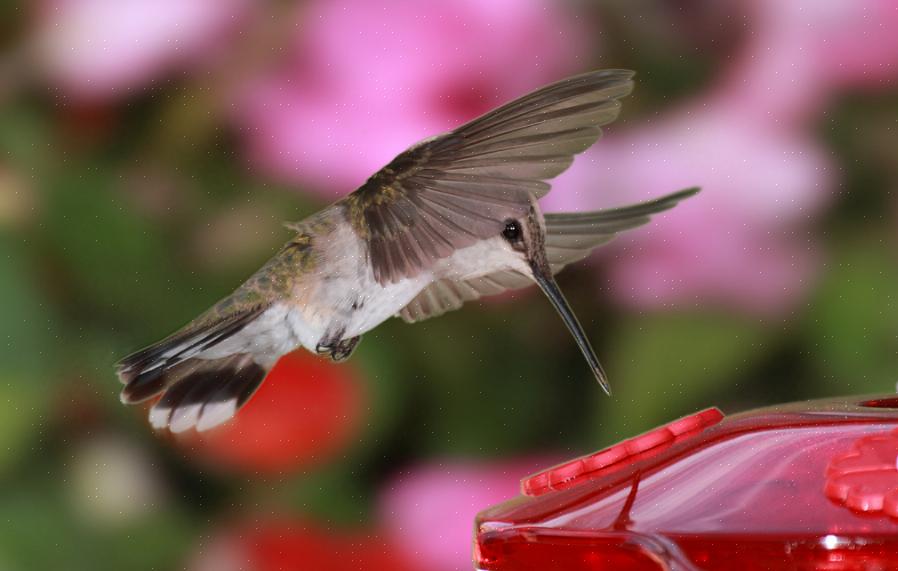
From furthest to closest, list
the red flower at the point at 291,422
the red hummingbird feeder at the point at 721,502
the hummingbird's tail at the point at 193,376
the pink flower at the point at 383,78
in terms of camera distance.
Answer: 1. the red flower at the point at 291,422
2. the pink flower at the point at 383,78
3. the hummingbird's tail at the point at 193,376
4. the red hummingbird feeder at the point at 721,502

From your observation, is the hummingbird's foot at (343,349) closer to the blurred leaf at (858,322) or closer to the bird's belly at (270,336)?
the bird's belly at (270,336)

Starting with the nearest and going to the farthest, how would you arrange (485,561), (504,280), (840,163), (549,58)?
(485,561), (504,280), (549,58), (840,163)

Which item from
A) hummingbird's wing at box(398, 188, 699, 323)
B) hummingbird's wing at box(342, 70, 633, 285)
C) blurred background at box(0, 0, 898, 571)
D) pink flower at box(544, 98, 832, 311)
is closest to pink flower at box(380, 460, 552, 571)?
blurred background at box(0, 0, 898, 571)

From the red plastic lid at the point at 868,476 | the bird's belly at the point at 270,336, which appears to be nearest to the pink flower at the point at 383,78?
the bird's belly at the point at 270,336

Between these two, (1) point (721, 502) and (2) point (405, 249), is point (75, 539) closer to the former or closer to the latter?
(2) point (405, 249)

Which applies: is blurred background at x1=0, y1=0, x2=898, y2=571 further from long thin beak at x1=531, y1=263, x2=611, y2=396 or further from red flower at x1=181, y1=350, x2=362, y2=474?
long thin beak at x1=531, y1=263, x2=611, y2=396

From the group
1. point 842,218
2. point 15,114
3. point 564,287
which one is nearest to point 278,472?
point 564,287

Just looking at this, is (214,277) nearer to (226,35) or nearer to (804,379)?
(226,35)

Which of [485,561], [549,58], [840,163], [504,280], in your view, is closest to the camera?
[485,561]
